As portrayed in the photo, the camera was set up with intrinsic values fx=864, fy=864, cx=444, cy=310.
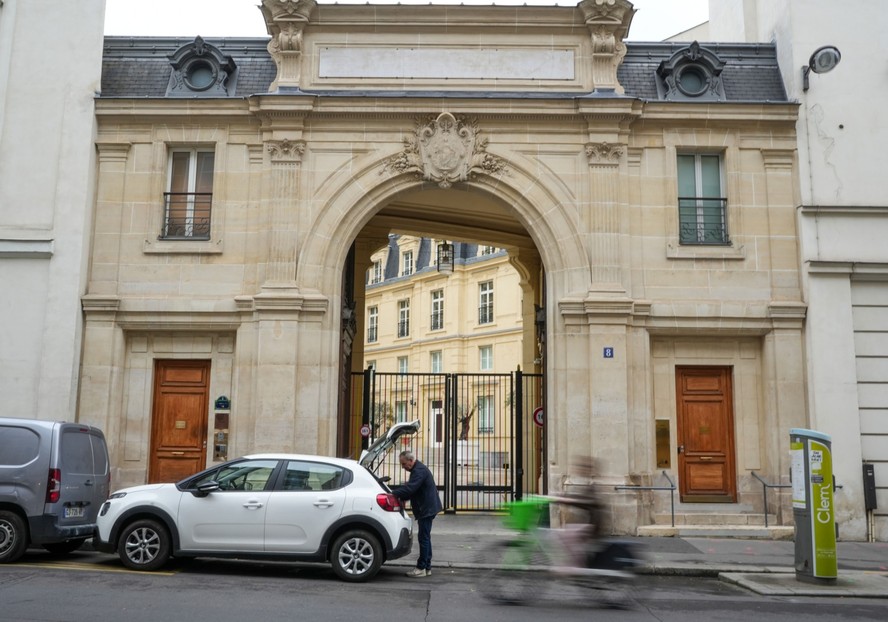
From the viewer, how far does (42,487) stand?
11414 mm

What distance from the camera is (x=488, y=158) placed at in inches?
643

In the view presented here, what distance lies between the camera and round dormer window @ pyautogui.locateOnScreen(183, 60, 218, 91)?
16.9 metres

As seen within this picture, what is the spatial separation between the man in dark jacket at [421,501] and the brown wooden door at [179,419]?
5.93 meters

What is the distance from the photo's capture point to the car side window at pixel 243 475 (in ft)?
35.6

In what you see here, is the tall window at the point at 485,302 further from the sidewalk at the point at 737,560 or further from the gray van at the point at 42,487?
the gray van at the point at 42,487

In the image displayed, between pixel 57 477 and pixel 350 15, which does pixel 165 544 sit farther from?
pixel 350 15

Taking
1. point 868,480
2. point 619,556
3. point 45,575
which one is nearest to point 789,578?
point 619,556

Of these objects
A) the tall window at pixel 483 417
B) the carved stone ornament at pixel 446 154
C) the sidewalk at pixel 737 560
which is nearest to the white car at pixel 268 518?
the sidewalk at pixel 737 560

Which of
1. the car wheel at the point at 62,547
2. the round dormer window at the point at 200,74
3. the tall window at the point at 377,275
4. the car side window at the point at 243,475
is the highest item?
the tall window at the point at 377,275

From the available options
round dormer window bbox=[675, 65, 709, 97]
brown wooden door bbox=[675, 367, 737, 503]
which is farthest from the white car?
round dormer window bbox=[675, 65, 709, 97]

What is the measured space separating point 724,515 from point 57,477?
427 inches

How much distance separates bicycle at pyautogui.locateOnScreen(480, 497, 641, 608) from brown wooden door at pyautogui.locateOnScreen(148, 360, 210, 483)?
8008 millimetres

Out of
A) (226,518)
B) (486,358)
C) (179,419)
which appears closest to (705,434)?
(226,518)

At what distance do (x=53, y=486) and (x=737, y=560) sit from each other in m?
9.60
